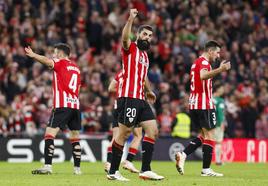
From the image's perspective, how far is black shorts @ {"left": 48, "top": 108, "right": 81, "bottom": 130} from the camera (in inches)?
631

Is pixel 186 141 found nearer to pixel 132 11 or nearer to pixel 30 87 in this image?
pixel 30 87

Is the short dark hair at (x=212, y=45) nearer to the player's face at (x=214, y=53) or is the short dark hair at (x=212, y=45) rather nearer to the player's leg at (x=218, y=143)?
the player's face at (x=214, y=53)

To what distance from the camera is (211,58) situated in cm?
1625

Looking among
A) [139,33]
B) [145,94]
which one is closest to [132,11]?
[139,33]

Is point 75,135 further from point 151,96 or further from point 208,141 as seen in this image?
point 208,141

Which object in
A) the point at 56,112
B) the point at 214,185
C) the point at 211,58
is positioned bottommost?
the point at 214,185

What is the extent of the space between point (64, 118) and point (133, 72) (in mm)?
2648

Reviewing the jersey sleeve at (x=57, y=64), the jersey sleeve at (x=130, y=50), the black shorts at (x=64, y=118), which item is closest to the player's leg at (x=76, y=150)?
the black shorts at (x=64, y=118)

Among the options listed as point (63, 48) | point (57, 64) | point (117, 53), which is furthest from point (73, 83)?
point (117, 53)

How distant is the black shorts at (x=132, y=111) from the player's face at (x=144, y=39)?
0.82 m

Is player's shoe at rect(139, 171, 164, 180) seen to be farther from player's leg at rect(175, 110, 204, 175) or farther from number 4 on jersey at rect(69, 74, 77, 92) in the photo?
number 4 on jersey at rect(69, 74, 77, 92)

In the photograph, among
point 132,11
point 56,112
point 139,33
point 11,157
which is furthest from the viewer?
point 11,157

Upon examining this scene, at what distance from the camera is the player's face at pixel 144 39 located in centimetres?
1371

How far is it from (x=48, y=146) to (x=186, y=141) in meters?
9.22
